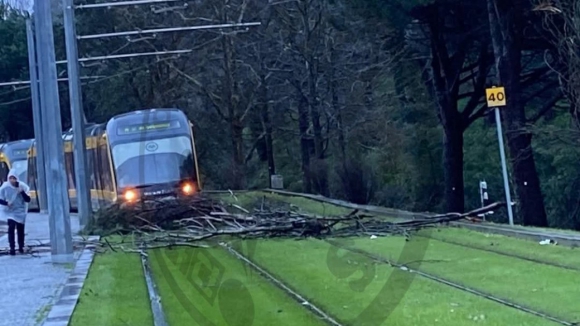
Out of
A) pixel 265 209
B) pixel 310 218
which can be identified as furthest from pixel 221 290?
pixel 265 209

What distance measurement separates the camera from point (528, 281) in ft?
48.9

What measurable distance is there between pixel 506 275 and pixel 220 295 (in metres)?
3.95

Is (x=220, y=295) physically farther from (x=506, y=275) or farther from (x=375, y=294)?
(x=506, y=275)

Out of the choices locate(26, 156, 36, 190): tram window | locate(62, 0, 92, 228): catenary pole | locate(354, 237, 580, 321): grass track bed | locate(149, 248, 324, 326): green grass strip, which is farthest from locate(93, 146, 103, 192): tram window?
locate(354, 237, 580, 321): grass track bed

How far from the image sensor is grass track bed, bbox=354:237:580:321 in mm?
12922

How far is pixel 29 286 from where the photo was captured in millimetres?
17938

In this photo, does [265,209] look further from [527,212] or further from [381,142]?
[381,142]

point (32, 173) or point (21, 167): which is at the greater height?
point (21, 167)

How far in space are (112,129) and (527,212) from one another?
12.6 metres

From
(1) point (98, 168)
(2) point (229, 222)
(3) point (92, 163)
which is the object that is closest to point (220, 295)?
(2) point (229, 222)

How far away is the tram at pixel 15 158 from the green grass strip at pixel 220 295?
36.8m

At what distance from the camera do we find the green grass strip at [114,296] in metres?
13.3

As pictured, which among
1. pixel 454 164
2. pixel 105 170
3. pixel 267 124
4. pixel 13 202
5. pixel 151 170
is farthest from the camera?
pixel 267 124

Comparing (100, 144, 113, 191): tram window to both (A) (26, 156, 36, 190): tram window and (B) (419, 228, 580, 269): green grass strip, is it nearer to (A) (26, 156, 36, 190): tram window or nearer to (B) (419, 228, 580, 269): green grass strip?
(B) (419, 228, 580, 269): green grass strip
